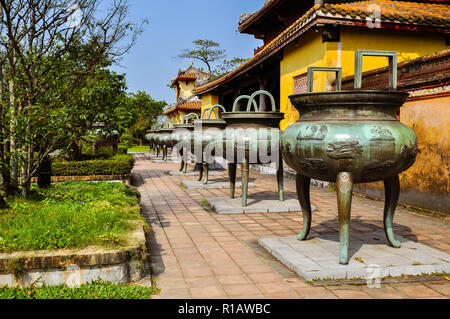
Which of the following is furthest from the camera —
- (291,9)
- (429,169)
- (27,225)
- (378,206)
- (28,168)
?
(291,9)

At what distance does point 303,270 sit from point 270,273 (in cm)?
30

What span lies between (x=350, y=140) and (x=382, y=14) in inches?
237

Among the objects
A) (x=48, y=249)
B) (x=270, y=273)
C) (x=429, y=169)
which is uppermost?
(x=429, y=169)

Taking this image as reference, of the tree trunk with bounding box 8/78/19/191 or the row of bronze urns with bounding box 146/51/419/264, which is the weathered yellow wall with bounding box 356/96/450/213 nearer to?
the row of bronze urns with bounding box 146/51/419/264

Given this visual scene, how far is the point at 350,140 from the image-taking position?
328 cm

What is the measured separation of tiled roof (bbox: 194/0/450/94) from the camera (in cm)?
768

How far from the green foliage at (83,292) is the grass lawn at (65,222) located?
1.03 ft

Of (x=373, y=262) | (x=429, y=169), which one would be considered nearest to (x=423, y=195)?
(x=429, y=169)

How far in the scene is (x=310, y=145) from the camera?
3441 millimetres

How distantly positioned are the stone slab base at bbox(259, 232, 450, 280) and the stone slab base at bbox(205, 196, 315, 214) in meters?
1.75

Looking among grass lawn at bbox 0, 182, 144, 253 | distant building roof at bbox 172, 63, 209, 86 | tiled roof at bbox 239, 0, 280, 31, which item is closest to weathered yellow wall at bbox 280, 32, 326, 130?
tiled roof at bbox 239, 0, 280, 31

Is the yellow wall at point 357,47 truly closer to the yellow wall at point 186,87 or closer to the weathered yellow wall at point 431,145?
the weathered yellow wall at point 431,145

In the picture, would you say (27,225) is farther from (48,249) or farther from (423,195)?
(423,195)

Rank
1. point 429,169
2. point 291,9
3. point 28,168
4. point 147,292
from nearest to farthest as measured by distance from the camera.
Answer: point 147,292 → point 28,168 → point 429,169 → point 291,9
